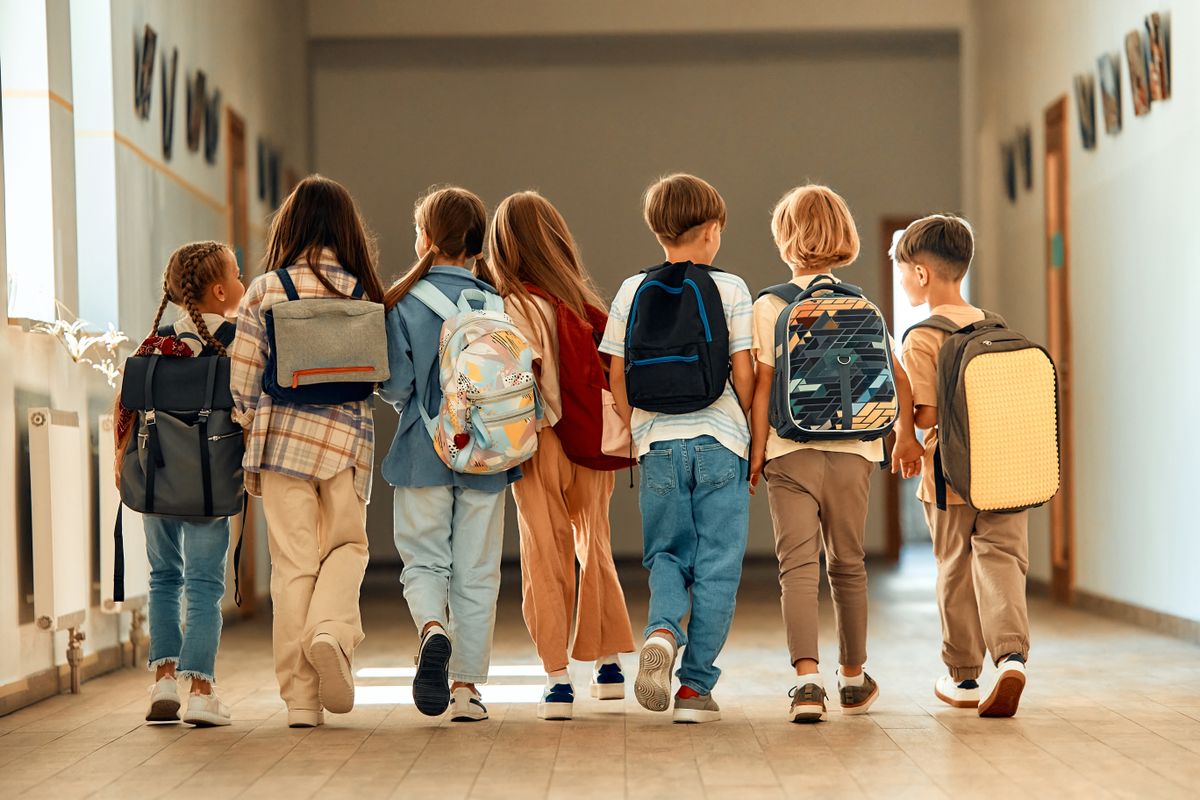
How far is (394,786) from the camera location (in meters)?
2.81

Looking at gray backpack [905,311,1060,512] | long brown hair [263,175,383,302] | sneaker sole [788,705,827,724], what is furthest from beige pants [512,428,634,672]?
gray backpack [905,311,1060,512]

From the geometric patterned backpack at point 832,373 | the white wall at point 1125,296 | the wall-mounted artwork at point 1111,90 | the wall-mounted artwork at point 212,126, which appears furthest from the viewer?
the wall-mounted artwork at point 212,126

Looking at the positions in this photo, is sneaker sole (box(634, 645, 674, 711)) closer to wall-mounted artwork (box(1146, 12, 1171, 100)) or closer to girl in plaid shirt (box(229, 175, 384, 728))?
girl in plaid shirt (box(229, 175, 384, 728))

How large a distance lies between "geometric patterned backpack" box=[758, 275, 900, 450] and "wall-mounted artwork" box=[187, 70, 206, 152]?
371cm

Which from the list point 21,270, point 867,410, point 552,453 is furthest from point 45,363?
point 867,410

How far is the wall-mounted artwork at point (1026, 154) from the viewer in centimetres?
789

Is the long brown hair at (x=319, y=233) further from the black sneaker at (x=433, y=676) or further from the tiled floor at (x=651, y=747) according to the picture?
the tiled floor at (x=651, y=747)

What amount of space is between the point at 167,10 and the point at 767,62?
5.52 m

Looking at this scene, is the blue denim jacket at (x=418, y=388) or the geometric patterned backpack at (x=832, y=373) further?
the blue denim jacket at (x=418, y=388)

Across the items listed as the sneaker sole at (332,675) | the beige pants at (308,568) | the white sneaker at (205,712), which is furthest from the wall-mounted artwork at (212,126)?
the sneaker sole at (332,675)

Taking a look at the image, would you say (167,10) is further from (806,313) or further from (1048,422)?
(1048,422)

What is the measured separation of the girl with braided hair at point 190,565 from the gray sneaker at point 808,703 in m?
1.37

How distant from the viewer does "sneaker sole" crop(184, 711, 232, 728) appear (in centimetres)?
357

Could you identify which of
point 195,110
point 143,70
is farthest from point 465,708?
point 195,110
